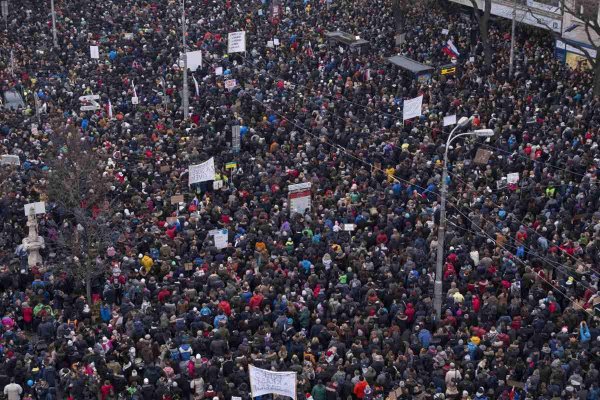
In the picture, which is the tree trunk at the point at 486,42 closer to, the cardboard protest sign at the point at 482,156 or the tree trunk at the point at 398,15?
the tree trunk at the point at 398,15

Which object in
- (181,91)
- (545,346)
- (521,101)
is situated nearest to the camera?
(545,346)

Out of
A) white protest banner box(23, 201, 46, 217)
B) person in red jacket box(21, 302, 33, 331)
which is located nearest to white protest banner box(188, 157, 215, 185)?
white protest banner box(23, 201, 46, 217)

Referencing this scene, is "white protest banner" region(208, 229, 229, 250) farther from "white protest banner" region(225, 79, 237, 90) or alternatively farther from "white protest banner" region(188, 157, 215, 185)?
"white protest banner" region(225, 79, 237, 90)

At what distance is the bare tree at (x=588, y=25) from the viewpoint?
46.4 m

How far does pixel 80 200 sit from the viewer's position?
3688cm

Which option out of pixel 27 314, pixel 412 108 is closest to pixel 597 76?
pixel 412 108

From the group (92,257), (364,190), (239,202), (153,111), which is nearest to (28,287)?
(92,257)

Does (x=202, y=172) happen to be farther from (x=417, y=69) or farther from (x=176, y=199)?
(x=417, y=69)

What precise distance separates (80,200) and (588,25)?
20137mm

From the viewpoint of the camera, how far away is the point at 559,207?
121 ft

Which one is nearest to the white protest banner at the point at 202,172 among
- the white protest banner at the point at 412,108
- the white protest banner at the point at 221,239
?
the white protest banner at the point at 221,239

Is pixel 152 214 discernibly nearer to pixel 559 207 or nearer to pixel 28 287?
pixel 28 287

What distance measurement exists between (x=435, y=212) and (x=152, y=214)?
309 inches

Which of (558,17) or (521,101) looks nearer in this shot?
(521,101)
